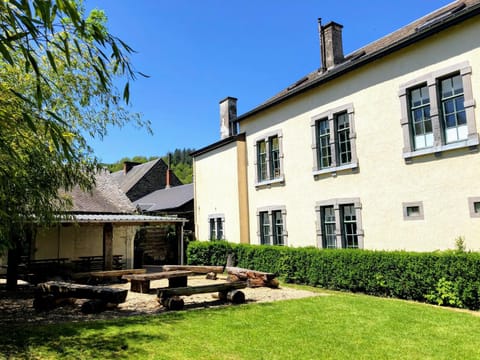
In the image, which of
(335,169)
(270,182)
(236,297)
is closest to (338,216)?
(335,169)

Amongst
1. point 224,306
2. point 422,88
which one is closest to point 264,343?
point 224,306

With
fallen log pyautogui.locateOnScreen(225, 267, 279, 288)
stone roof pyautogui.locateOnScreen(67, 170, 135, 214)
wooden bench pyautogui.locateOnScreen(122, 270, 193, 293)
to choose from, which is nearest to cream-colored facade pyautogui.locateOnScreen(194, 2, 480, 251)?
fallen log pyautogui.locateOnScreen(225, 267, 279, 288)

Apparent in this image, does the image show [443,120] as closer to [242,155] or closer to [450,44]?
[450,44]

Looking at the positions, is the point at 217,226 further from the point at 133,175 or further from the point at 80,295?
the point at 133,175

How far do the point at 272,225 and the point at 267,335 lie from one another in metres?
8.61

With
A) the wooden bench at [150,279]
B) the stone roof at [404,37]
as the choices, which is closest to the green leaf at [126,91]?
the wooden bench at [150,279]

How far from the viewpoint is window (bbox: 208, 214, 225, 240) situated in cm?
1708

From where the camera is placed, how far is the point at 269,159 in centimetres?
1460

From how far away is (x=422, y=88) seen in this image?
9.53m

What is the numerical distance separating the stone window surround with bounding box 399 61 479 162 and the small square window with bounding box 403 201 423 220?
112cm

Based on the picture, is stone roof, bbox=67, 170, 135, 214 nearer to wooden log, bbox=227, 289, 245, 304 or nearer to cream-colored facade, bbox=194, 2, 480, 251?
cream-colored facade, bbox=194, 2, 480, 251

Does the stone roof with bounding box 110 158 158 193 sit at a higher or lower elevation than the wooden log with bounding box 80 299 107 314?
higher

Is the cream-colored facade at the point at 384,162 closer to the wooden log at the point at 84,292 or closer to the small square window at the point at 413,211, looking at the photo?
the small square window at the point at 413,211

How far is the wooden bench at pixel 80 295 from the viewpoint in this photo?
7.48 metres
